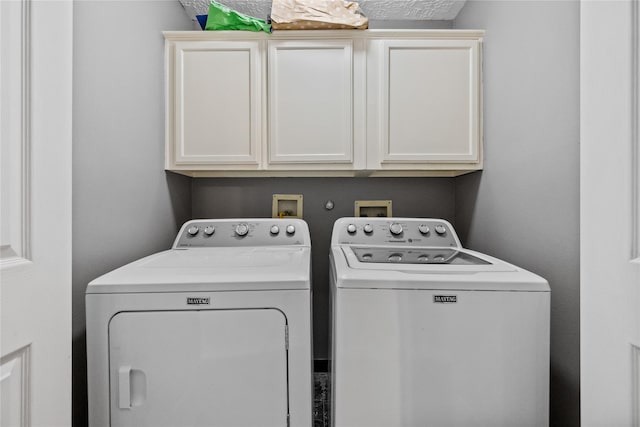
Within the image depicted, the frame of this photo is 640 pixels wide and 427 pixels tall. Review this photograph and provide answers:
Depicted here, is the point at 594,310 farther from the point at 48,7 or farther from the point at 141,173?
the point at 141,173

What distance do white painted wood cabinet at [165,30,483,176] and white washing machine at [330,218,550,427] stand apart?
0.94 metres

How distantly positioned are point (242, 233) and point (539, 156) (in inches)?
57.8

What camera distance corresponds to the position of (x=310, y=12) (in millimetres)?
1778

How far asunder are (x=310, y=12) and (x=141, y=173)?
1.20m

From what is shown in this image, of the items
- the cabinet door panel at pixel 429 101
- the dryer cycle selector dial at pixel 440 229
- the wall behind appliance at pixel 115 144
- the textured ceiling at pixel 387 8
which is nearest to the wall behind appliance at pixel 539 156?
the cabinet door panel at pixel 429 101

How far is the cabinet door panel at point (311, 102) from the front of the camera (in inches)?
71.7

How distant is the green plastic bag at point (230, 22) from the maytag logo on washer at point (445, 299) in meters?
1.61

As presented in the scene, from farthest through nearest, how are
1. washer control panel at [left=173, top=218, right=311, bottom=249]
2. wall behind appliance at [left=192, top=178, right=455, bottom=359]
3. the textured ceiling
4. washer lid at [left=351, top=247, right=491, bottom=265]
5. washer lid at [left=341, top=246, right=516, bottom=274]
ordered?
wall behind appliance at [left=192, top=178, right=455, bottom=359] < the textured ceiling < washer control panel at [left=173, top=218, right=311, bottom=249] < washer lid at [left=351, top=247, right=491, bottom=265] < washer lid at [left=341, top=246, right=516, bottom=274]

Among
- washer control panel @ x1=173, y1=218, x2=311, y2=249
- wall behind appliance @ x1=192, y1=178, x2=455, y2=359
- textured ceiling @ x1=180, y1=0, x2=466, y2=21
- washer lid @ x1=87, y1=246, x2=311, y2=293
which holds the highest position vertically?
textured ceiling @ x1=180, y1=0, x2=466, y2=21

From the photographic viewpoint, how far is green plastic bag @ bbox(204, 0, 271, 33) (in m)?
1.83

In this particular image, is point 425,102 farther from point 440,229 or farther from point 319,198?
point 319,198

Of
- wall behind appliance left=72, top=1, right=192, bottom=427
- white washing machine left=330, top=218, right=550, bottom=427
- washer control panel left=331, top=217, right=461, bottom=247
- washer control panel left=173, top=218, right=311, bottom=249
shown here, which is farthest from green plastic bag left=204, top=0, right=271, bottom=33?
white washing machine left=330, top=218, right=550, bottom=427

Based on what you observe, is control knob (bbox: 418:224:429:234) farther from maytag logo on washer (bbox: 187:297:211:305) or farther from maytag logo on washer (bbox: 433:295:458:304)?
maytag logo on washer (bbox: 187:297:211:305)

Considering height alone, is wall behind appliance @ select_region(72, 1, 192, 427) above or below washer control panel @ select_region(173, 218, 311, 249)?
above
